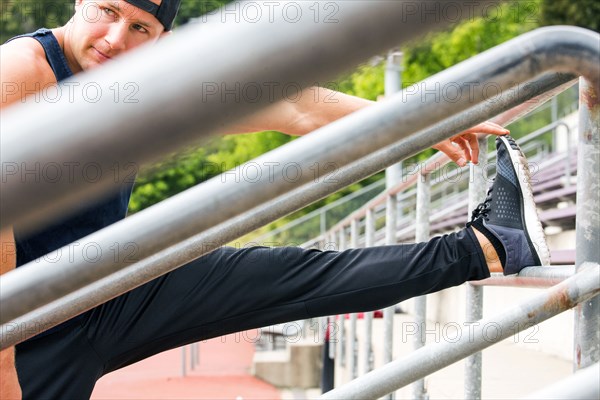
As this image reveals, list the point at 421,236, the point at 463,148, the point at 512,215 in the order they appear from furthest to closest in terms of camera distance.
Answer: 1. the point at 421,236
2. the point at 463,148
3. the point at 512,215

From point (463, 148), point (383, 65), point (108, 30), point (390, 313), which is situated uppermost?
point (383, 65)

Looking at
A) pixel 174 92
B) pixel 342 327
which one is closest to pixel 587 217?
pixel 174 92

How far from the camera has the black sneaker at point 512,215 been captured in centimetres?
200

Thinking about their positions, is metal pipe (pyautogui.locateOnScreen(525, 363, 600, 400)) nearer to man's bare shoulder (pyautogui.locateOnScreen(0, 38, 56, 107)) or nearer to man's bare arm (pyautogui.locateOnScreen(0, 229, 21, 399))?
man's bare shoulder (pyautogui.locateOnScreen(0, 38, 56, 107))

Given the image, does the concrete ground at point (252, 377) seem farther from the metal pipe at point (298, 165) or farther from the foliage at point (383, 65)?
the foliage at point (383, 65)

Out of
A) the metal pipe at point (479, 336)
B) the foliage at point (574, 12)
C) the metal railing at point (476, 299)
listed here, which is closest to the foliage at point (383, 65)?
the foliage at point (574, 12)

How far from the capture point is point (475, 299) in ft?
7.61

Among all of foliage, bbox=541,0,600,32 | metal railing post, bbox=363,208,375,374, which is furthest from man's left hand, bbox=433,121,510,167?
foliage, bbox=541,0,600,32

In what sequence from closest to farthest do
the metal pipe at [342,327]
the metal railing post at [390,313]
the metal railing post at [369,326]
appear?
1. the metal railing post at [390,313]
2. the metal railing post at [369,326]
3. the metal pipe at [342,327]

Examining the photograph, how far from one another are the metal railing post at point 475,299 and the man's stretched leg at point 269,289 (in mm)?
311

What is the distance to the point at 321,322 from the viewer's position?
791 cm

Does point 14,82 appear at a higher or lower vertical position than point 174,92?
higher

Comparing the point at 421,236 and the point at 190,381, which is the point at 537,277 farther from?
the point at 190,381

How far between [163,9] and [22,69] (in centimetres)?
51
